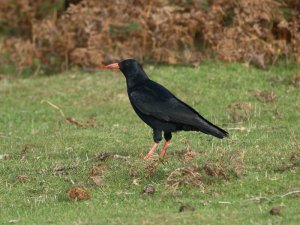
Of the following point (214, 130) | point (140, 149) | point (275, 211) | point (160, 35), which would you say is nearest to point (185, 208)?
point (275, 211)

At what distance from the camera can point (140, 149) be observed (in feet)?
38.2

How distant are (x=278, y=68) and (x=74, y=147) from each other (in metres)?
6.63

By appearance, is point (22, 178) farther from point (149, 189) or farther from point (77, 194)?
point (149, 189)

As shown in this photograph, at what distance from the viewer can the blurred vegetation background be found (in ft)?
57.5

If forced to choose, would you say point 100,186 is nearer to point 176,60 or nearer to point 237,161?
point 237,161

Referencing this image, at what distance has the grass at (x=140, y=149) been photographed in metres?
8.45

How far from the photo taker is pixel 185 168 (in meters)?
9.05

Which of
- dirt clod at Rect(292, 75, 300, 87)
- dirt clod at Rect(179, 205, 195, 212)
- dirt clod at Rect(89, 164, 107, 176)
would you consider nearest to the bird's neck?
dirt clod at Rect(89, 164, 107, 176)

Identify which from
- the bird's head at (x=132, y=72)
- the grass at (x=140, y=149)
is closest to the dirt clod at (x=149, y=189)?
the grass at (x=140, y=149)

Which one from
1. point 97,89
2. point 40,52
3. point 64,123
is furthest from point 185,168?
point 40,52

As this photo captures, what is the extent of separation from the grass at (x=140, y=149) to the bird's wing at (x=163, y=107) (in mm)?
515

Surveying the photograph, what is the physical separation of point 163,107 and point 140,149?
1.22 m

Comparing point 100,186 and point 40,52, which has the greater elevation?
point 100,186

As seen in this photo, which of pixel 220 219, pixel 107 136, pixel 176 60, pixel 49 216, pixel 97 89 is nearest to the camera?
pixel 220 219
